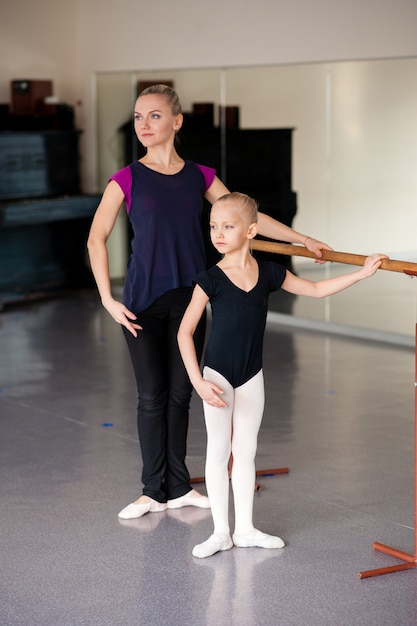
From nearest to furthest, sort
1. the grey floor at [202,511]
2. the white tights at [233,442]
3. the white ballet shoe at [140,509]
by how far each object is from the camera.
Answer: the grey floor at [202,511], the white tights at [233,442], the white ballet shoe at [140,509]

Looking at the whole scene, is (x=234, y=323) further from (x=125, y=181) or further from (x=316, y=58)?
(x=316, y=58)

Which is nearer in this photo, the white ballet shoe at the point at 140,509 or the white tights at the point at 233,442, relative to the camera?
the white tights at the point at 233,442

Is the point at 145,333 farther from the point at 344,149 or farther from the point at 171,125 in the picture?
the point at 344,149

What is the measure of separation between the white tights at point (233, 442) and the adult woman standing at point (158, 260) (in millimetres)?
357

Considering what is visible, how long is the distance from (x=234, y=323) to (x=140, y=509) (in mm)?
862

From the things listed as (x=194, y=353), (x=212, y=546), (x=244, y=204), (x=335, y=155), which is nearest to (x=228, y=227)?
(x=244, y=204)

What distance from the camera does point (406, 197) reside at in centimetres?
683

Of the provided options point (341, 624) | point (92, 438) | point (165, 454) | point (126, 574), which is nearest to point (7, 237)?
point (92, 438)

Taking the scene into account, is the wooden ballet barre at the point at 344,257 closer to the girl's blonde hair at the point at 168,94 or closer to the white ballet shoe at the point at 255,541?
the girl's blonde hair at the point at 168,94

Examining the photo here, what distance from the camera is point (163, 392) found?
149 inches

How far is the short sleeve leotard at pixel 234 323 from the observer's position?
133 inches

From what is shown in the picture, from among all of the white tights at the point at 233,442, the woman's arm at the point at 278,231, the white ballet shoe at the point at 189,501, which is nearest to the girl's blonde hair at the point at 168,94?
the woman's arm at the point at 278,231

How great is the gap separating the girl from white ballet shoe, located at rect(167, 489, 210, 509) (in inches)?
→ 15.6

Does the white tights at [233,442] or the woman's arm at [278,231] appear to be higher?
the woman's arm at [278,231]
